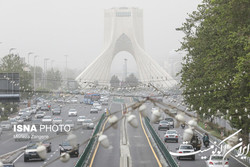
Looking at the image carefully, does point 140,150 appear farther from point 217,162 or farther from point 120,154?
point 217,162

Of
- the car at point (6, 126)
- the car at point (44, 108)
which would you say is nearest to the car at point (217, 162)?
the car at point (6, 126)

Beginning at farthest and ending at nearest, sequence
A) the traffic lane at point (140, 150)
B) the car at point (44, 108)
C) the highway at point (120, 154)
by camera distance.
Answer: the car at point (44, 108)
the traffic lane at point (140, 150)
the highway at point (120, 154)

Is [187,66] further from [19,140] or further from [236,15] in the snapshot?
[19,140]

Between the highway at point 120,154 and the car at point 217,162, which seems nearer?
the car at point 217,162

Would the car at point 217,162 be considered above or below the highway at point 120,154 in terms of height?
above

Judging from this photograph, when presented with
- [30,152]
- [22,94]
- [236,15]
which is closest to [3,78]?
[30,152]

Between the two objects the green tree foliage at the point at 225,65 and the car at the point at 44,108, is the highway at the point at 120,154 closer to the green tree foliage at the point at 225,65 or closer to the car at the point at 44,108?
the green tree foliage at the point at 225,65
